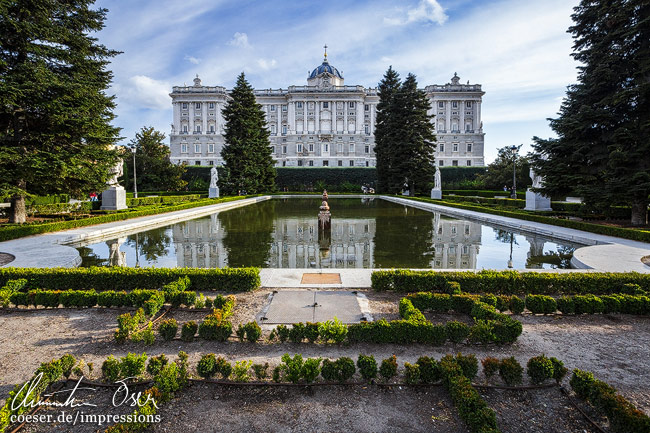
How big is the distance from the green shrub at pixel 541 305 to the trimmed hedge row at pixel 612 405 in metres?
2.07

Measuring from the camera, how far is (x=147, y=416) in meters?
2.72

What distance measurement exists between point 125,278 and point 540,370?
5974 millimetres

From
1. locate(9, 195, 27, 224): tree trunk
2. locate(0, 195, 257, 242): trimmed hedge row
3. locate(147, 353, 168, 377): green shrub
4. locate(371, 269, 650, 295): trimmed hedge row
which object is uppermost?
locate(9, 195, 27, 224): tree trunk

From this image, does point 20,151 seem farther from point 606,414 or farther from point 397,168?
point 397,168

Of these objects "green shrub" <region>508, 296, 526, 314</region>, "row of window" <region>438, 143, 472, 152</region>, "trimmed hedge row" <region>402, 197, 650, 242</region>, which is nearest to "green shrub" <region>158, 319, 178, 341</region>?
"green shrub" <region>508, 296, 526, 314</region>

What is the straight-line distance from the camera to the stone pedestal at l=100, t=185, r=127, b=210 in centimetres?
1847

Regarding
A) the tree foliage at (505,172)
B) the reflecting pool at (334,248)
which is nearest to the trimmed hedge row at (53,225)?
the reflecting pool at (334,248)

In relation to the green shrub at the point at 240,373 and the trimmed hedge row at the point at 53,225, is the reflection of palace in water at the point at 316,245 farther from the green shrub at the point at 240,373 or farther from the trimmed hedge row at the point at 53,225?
the green shrub at the point at 240,373

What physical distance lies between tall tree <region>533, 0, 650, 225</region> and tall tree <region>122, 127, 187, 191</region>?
31.1m

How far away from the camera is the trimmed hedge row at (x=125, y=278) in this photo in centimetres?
585

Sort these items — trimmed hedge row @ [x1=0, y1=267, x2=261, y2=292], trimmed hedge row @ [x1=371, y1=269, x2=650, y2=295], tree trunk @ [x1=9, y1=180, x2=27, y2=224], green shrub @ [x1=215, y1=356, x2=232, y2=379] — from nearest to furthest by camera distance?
green shrub @ [x1=215, y1=356, x2=232, y2=379], trimmed hedge row @ [x1=371, y1=269, x2=650, y2=295], trimmed hedge row @ [x1=0, y1=267, x2=261, y2=292], tree trunk @ [x1=9, y1=180, x2=27, y2=224]

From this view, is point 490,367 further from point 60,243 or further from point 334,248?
point 60,243

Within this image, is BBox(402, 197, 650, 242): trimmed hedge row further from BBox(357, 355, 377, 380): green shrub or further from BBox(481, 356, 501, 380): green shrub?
BBox(357, 355, 377, 380): green shrub
